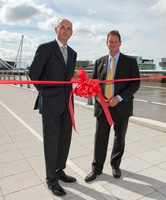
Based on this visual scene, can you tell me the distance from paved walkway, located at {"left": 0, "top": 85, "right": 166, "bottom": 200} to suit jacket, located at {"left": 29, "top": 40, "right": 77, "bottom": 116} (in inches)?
40.1

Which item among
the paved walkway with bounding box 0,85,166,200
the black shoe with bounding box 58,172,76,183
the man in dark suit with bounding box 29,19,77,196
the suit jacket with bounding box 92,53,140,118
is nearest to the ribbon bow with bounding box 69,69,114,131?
the man in dark suit with bounding box 29,19,77,196

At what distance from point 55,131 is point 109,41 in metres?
1.33

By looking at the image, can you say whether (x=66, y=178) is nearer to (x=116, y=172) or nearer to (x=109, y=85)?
(x=116, y=172)

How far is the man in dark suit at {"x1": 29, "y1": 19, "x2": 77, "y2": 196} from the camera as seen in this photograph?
298cm

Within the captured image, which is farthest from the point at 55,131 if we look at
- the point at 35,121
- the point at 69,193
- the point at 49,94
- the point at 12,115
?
the point at 12,115

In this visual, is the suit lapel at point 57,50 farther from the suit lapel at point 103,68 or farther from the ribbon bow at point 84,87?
the suit lapel at point 103,68

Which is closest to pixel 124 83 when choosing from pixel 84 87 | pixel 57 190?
pixel 84 87

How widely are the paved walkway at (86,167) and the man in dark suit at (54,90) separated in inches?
13.2

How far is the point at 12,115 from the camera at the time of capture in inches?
320

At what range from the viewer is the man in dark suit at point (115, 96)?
10.9 ft

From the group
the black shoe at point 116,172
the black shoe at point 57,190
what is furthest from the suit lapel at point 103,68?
the black shoe at point 57,190

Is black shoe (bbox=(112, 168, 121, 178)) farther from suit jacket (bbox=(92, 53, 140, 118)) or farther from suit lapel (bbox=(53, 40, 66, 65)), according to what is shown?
suit lapel (bbox=(53, 40, 66, 65))

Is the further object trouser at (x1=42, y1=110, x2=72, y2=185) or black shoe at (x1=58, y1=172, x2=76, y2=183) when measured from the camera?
black shoe at (x1=58, y1=172, x2=76, y2=183)

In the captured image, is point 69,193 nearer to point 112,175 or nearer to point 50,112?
point 112,175
